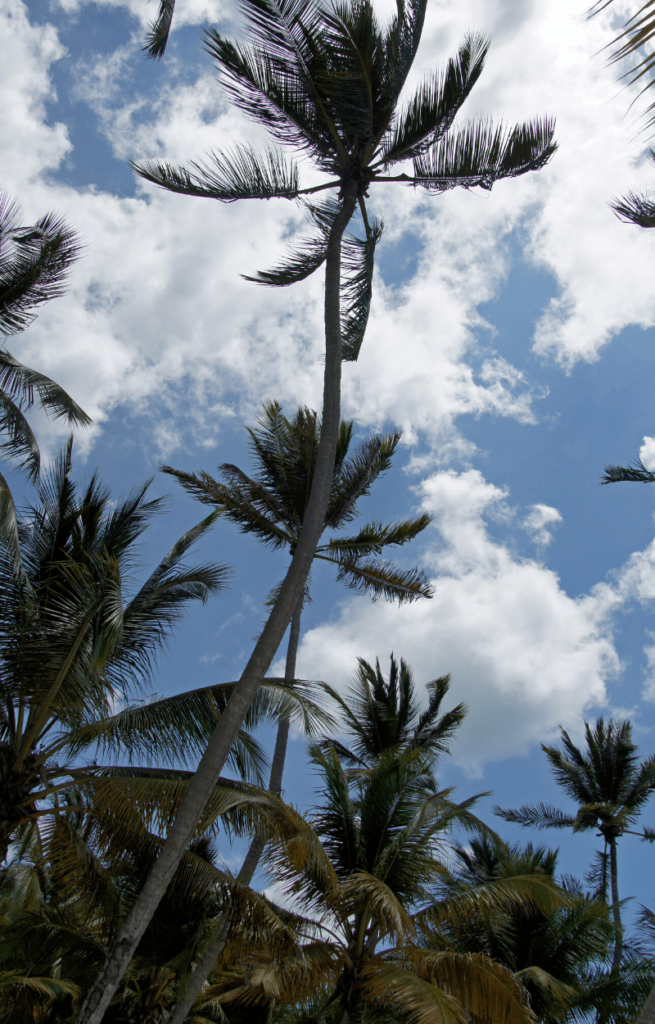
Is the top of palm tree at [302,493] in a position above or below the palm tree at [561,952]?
above

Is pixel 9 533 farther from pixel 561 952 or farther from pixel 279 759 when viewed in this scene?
pixel 561 952

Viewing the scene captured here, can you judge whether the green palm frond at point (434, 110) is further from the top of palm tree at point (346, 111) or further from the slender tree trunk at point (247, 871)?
the slender tree trunk at point (247, 871)

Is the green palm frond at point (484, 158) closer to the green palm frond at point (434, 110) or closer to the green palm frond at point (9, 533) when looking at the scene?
the green palm frond at point (434, 110)

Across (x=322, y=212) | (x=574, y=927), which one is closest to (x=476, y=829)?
(x=574, y=927)

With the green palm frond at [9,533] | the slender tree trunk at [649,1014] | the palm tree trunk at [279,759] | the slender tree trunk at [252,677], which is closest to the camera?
the slender tree trunk at [649,1014]

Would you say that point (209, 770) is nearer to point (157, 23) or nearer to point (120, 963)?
point (120, 963)

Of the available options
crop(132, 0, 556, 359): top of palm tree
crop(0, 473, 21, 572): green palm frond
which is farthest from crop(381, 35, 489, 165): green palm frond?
crop(0, 473, 21, 572): green palm frond

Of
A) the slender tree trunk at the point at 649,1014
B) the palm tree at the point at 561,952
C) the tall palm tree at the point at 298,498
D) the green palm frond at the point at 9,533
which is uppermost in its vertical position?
the tall palm tree at the point at 298,498

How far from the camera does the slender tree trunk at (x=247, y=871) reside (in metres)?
9.19

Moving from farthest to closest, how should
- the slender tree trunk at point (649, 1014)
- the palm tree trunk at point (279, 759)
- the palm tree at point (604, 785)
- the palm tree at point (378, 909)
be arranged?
the palm tree at point (604, 785) → the palm tree trunk at point (279, 759) → the palm tree at point (378, 909) → the slender tree trunk at point (649, 1014)

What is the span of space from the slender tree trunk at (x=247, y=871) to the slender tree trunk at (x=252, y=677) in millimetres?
1806

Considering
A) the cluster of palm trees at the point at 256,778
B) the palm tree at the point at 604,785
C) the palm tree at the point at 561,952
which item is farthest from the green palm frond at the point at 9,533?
the palm tree at the point at 604,785

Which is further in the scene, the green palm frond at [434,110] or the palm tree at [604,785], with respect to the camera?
the palm tree at [604,785]

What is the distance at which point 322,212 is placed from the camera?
427 inches
